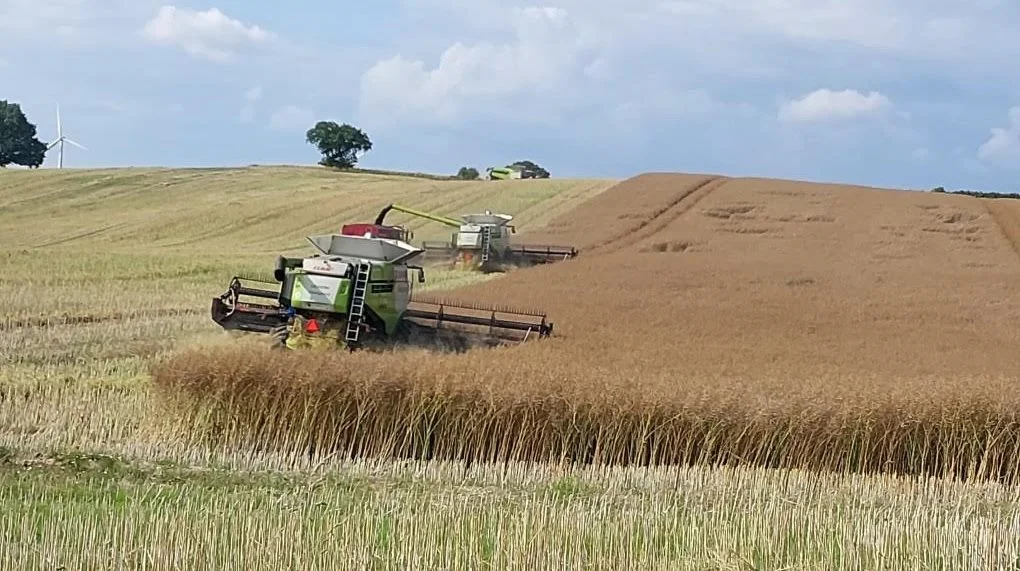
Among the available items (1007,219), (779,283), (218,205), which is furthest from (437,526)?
(218,205)

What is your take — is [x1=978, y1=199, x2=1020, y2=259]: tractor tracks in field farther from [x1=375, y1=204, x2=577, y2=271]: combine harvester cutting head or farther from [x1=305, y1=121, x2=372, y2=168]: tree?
[x1=305, y1=121, x2=372, y2=168]: tree

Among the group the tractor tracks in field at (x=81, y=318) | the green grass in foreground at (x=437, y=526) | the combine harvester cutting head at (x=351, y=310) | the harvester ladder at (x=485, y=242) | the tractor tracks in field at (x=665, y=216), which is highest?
the tractor tracks in field at (x=665, y=216)

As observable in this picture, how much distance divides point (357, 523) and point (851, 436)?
563cm

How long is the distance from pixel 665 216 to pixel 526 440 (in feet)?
100

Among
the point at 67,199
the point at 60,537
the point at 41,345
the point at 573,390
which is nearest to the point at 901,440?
the point at 573,390

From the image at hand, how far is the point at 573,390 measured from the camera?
11234mm

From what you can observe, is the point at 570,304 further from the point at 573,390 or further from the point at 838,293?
the point at 573,390

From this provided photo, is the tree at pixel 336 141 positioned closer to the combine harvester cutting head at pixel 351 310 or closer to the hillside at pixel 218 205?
the hillside at pixel 218 205

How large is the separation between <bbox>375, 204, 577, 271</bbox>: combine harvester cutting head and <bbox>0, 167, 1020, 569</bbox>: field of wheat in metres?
6.91

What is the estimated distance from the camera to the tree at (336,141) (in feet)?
287

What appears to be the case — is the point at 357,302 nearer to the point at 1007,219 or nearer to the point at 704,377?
the point at 704,377

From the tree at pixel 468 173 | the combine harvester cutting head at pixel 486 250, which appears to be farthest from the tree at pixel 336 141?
the combine harvester cutting head at pixel 486 250

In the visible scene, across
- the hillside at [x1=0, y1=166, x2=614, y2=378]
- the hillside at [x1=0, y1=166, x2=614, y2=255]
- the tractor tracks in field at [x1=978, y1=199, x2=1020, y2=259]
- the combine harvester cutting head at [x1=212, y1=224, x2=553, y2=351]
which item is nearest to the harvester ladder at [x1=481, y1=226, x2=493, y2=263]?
the hillside at [x1=0, y1=166, x2=614, y2=378]

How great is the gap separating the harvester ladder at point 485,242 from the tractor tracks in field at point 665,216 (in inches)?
Result: 173
